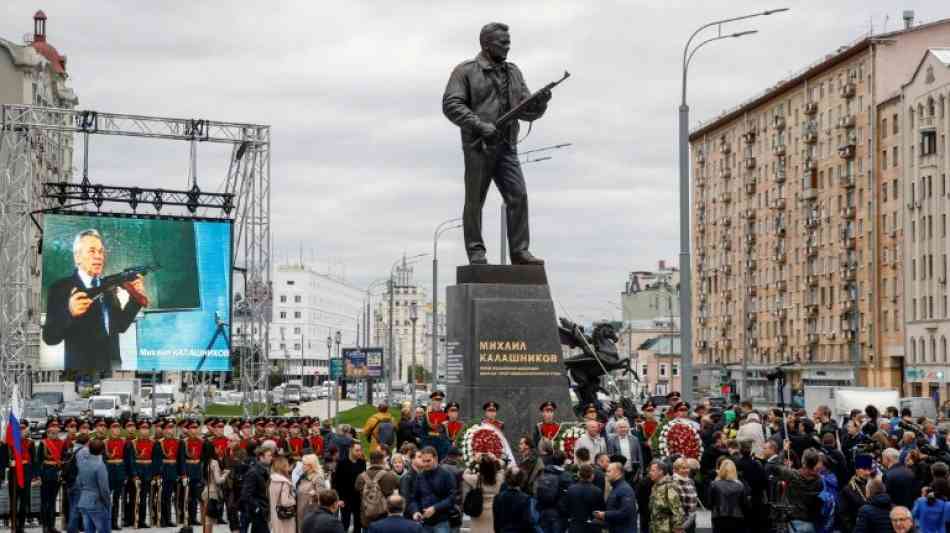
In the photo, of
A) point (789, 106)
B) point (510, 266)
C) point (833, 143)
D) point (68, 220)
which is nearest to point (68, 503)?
point (510, 266)

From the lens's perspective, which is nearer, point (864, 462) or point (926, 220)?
point (864, 462)

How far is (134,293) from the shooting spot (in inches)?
1871

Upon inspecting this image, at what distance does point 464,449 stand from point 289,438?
20.0 feet

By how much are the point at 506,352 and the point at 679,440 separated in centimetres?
262

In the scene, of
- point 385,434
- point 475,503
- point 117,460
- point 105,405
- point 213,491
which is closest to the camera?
point 475,503

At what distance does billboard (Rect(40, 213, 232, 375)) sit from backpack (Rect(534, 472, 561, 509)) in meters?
33.4

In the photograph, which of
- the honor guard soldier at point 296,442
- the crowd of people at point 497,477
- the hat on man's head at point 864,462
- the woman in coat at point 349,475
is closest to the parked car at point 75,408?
the crowd of people at point 497,477

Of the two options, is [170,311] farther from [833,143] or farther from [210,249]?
[833,143]

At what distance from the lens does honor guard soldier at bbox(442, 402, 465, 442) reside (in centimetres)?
1902

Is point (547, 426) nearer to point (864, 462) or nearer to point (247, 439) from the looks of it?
point (864, 462)

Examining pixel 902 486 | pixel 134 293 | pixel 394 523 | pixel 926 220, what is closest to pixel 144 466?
pixel 902 486

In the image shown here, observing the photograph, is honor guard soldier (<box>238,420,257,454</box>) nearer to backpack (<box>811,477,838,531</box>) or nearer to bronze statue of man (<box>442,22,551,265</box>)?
bronze statue of man (<box>442,22,551,265</box>)

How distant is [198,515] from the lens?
81.7 feet

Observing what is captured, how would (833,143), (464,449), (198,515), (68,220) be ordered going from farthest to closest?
(833,143)
(68,220)
(198,515)
(464,449)
